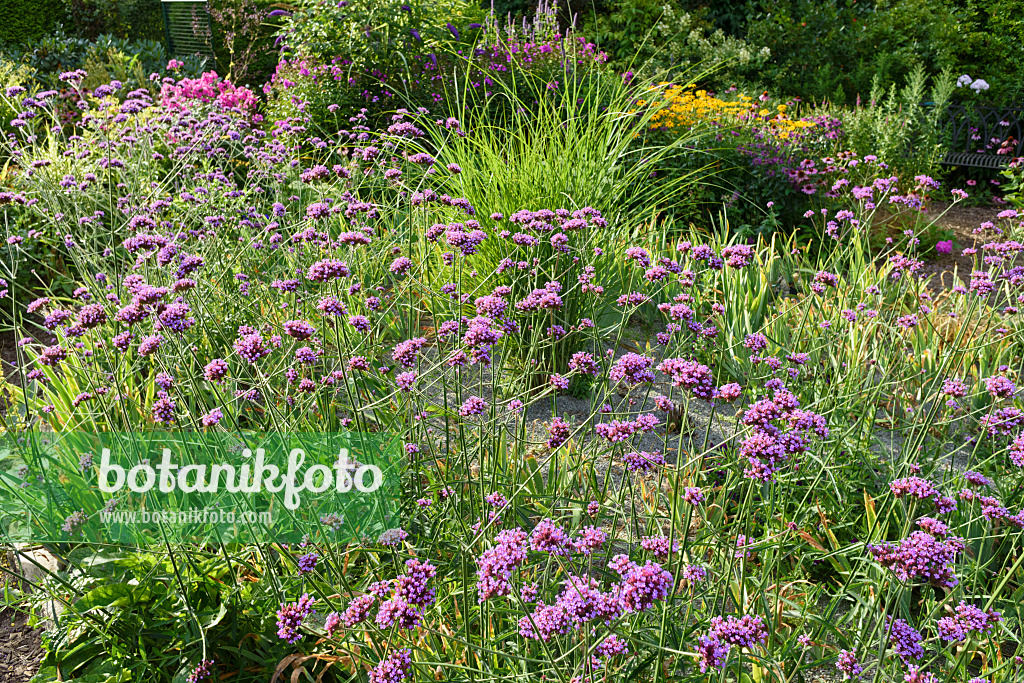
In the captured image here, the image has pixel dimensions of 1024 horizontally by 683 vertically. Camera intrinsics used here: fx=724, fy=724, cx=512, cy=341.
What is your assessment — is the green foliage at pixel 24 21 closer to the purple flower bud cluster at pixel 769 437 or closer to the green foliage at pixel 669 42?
the green foliage at pixel 669 42

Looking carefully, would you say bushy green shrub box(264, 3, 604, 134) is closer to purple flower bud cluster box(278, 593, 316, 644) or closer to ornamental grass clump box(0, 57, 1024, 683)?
ornamental grass clump box(0, 57, 1024, 683)

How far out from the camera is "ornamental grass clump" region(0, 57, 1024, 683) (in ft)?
5.79

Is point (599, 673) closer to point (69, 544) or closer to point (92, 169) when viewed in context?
point (69, 544)

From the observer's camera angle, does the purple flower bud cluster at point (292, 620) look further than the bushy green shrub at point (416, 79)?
No

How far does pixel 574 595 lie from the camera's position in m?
1.48

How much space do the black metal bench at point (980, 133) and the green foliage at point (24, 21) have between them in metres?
14.8

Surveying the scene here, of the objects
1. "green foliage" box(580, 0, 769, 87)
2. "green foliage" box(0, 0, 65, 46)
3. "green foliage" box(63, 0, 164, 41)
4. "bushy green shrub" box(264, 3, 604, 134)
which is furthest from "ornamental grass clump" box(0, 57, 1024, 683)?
"green foliage" box(63, 0, 164, 41)

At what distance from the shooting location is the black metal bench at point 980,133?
34.3ft

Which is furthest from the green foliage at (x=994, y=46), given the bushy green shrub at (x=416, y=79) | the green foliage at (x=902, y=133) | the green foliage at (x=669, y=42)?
the bushy green shrub at (x=416, y=79)

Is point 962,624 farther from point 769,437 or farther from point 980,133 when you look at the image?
point 980,133

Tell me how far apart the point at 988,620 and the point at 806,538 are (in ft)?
3.03

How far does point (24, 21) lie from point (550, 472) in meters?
14.3

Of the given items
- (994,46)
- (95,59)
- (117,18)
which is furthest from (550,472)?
(117,18)

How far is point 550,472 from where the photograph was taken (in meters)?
2.86
